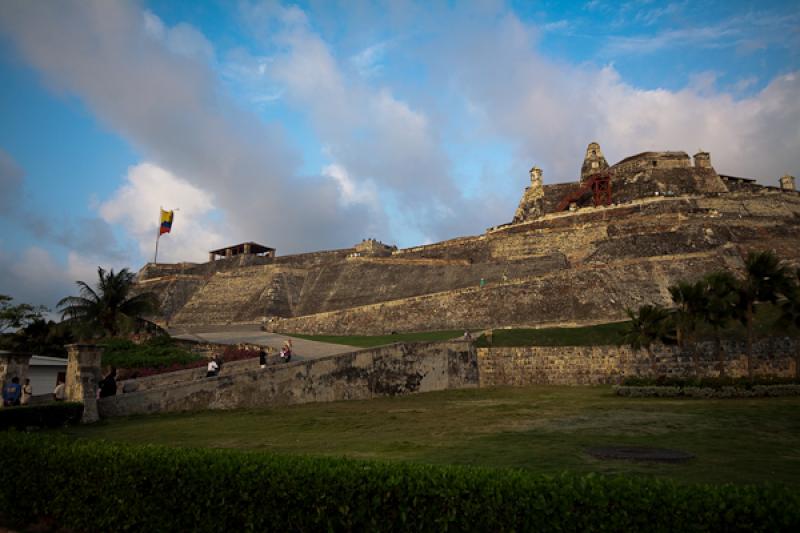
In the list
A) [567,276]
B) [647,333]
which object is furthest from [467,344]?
[567,276]

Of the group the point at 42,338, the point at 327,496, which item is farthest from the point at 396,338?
the point at 327,496

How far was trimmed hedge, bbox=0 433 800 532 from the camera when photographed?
4.61 m

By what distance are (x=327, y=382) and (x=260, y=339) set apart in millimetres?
14528

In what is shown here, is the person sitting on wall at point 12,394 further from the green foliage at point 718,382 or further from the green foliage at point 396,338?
the green foliage at point 718,382

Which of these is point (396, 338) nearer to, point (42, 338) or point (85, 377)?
point (85, 377)

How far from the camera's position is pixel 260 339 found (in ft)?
104

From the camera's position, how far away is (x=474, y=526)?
505 centimetres

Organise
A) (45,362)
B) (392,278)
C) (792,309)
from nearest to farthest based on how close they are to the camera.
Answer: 1. (792,309)
2. (45,362)
3. (392,278)

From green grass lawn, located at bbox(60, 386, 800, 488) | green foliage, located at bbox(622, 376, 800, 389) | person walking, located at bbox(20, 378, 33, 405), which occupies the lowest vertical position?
green grass lawn, located at bbox(60, 386, 800, 488)

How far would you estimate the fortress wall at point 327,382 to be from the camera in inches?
595

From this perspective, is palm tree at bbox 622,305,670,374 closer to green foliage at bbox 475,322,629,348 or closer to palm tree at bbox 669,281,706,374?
palm tree at bbox 669,281,706,374

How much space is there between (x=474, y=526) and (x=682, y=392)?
15261mm

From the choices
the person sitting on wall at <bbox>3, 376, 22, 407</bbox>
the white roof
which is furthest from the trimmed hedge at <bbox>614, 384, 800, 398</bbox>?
the white roof

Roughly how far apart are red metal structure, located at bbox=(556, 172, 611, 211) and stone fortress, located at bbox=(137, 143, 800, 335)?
0.42 ft
